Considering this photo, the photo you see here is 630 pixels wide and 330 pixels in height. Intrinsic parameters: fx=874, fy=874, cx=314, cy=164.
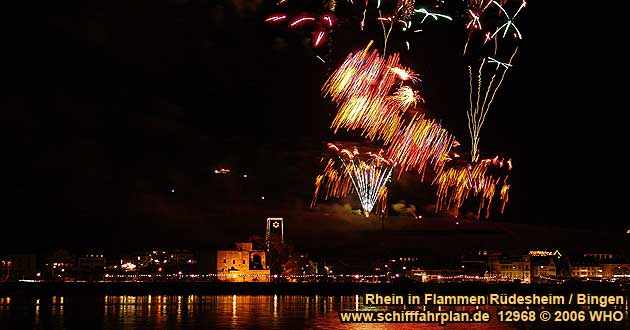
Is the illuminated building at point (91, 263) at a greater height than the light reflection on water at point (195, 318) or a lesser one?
greater

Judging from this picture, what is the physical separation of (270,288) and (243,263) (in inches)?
540

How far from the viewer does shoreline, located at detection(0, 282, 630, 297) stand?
61.3 metres

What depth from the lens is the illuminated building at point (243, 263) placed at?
252 feet

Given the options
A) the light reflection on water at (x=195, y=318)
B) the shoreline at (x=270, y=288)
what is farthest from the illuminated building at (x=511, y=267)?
the light reflection on water at (x=195, y=318)

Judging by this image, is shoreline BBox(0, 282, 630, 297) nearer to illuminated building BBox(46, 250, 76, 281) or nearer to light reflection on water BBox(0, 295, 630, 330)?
light reflection on water BBox(0, 295, 630, 330)

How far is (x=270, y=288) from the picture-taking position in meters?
64.1

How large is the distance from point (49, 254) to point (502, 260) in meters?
46.4

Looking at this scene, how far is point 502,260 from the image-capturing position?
92.5 metres

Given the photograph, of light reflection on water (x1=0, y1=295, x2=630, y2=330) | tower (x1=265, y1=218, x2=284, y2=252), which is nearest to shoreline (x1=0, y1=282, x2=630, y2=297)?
tower (x1=265, y1=218, x2=284, y2=252)

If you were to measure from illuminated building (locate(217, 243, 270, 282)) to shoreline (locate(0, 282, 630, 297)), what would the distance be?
1211 centimetres

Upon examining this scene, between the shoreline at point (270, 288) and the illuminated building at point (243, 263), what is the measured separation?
477 inches

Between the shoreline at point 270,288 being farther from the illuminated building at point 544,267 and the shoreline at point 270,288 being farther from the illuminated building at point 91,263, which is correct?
the illuminated building at point 91,263

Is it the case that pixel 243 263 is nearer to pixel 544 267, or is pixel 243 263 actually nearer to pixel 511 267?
pixel 511 267

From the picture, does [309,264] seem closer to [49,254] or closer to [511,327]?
[49,254]
